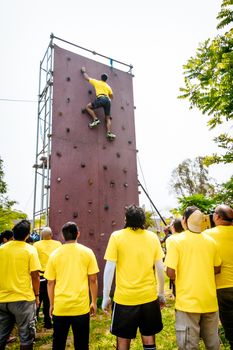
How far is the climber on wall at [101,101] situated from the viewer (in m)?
8.45

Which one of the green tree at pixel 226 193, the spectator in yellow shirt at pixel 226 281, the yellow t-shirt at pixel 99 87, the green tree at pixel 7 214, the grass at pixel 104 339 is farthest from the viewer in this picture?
the green tree at pixel 7 214

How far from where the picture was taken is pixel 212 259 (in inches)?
118

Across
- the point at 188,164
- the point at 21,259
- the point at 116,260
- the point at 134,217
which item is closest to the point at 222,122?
the point at 134,217

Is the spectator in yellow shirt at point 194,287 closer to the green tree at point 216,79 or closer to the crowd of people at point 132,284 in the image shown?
the crowd of people at point 132,284

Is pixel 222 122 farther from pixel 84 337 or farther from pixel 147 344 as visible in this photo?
pixel 84 337

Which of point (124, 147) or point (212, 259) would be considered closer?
point (212, 259)

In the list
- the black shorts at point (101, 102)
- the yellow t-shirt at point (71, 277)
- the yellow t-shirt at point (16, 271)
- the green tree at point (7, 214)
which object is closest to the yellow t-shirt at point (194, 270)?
the yellow t-shirt at point (71, 277)

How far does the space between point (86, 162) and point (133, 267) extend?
5.63 meters

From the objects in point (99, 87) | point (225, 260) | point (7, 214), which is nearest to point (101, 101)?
point (99, 87)

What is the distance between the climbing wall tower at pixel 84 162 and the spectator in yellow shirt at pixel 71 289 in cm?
392

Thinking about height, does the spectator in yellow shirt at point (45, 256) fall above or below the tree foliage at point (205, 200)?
below

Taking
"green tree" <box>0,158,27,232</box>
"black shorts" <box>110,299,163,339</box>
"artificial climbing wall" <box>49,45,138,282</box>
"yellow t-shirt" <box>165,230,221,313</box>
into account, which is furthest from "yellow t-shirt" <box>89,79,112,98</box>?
"green tree" <box>0,158,27,232</box>

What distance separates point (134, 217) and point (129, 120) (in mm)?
7057

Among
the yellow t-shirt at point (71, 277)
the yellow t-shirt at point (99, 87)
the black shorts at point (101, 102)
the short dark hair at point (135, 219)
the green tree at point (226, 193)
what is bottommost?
the yellow t-shirt at point (71, 277)
